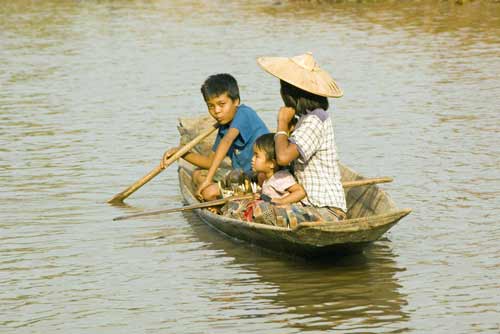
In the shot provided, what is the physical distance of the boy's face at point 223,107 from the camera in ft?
23.0

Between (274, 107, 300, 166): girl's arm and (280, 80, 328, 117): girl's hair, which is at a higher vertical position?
(280, 80, 328, 117): girl's hair

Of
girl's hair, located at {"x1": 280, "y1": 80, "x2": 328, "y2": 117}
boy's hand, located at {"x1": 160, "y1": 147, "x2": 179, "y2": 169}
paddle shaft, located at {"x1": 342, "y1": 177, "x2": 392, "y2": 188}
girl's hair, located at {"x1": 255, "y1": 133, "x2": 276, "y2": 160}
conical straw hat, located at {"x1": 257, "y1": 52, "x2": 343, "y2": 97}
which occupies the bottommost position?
boy's hand, located at {"x1": 160, "y1": 147, "x2": 179, "y2": 169}

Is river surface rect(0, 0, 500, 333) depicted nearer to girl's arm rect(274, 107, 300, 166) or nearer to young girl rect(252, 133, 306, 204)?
young girl rect(252, 133, 306, 204)

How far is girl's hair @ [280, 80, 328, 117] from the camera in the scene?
6102mm

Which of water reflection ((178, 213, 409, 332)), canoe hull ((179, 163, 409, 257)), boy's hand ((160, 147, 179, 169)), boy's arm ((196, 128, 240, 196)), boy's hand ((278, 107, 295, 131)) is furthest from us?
boy's hand ((160, 147, 179, 169))

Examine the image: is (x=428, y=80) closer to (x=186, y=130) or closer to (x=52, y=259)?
(x=186, y=130)

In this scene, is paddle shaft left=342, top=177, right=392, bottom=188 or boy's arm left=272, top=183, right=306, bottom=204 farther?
paddle shaft left=342, top=177, right=392, bottom=188

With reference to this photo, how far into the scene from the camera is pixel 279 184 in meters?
6.21

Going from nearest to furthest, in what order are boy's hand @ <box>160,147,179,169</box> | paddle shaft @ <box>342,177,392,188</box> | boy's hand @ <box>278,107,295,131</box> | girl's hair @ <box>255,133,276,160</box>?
boy's hand @ <box>278,107,295,131</box>, girl's hair @ <box>255,133,276,160</box>, paddle shaft @ <box>342,177,392,188</box>, boy's hand @ <box>160,147,179,169</box>

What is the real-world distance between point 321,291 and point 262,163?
88cm

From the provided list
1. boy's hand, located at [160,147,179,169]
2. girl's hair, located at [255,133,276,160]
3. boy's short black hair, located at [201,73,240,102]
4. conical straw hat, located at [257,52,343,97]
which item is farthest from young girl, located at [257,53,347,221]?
boy's hand, located at [160,147,179,169]

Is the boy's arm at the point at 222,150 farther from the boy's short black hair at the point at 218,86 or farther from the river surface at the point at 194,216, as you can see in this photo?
the river surface at the point at 194,216

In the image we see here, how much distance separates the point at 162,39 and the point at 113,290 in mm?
11757

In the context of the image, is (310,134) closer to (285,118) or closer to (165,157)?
(285,118)
